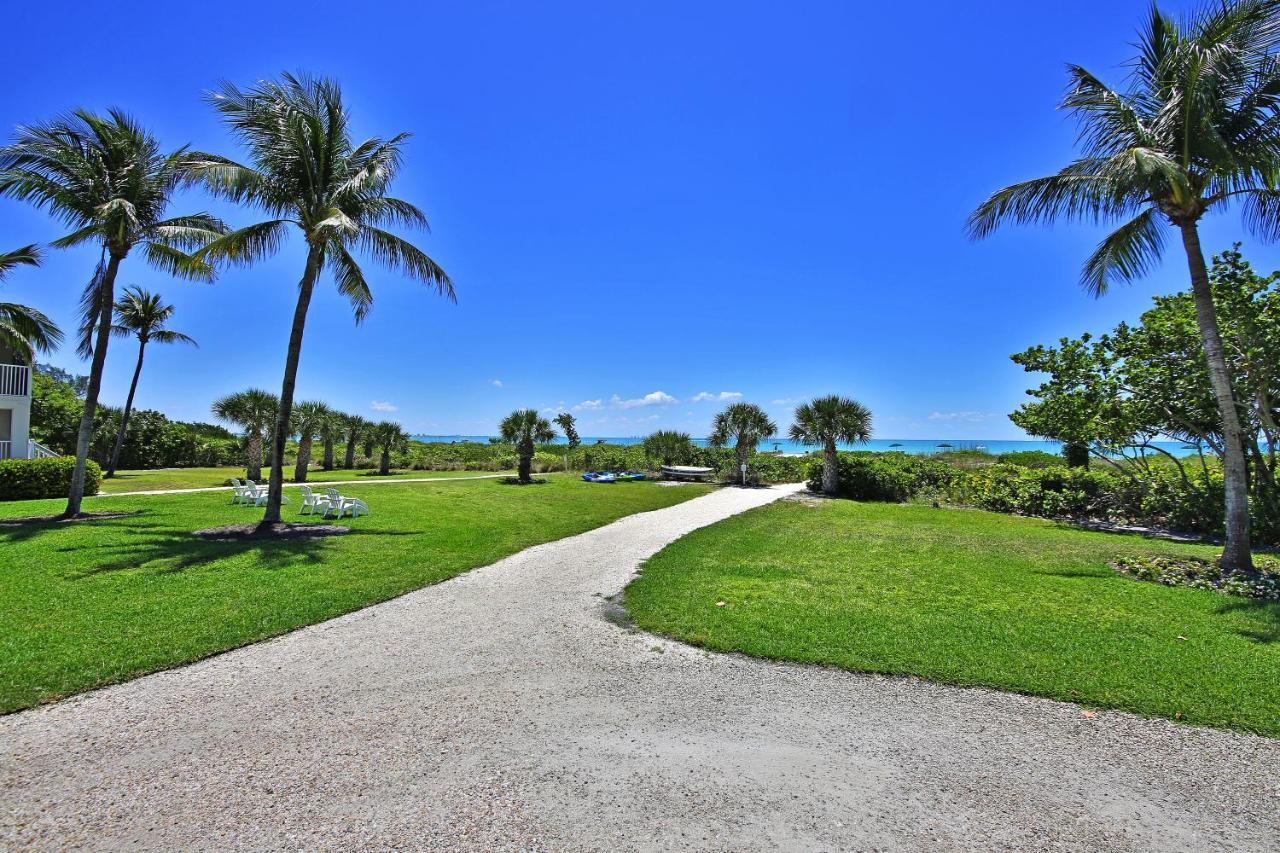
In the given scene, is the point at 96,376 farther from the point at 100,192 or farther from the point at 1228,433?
the point at 1228,433

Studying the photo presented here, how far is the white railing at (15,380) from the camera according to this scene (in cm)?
1891

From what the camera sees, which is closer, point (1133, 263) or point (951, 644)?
point (951, 644)

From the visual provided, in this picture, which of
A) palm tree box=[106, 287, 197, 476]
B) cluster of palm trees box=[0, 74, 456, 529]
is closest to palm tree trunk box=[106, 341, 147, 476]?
palm tree box=[106, 287, 197, 476]

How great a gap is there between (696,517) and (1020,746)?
12.6 m

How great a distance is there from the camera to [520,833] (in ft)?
8.92

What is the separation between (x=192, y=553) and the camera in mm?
8797

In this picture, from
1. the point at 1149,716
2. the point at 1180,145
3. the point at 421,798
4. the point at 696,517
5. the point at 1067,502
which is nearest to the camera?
the point at 421,798

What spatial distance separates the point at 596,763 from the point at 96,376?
15146 millimetres

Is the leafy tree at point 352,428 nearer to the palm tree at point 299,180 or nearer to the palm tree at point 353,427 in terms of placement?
the palm tree at point 353,427

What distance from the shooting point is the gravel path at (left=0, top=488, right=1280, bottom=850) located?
277 centimetres

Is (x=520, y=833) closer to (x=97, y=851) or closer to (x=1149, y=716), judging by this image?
(x=97, y=851)

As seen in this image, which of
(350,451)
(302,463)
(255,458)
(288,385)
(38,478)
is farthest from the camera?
(350,451)

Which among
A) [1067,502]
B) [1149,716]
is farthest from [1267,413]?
[1149,716]

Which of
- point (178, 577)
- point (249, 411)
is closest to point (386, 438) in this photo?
point (249, 411)
